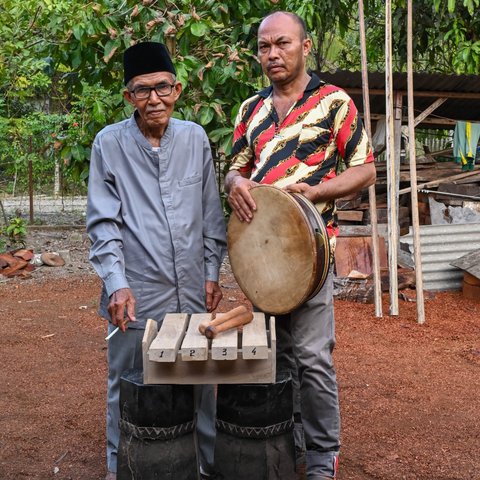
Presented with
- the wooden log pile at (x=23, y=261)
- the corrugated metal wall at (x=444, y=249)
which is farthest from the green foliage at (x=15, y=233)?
the corrugated metal wall at (x=444, y=249)

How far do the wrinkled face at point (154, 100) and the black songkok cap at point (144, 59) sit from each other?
0.02m

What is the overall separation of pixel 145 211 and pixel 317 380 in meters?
1.06

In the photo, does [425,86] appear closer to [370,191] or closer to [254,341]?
[370,191]

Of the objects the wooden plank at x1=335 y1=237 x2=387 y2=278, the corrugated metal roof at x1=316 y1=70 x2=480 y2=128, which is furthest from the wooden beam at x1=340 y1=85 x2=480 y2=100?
the wooden plank at x1=335 y1=237 x2=387 y2=278

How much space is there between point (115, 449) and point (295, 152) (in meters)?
1.56

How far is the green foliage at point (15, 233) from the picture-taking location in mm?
10625

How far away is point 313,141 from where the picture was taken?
3.36 m

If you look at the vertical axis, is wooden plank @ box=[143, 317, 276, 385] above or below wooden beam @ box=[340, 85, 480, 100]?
below

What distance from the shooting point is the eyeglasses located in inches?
126

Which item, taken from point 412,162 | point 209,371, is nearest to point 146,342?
point 209,371

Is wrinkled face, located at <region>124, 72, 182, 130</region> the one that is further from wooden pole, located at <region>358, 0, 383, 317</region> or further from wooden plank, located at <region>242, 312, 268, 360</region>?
wooden pole, located at <region>358, 0, 383, 317</region>

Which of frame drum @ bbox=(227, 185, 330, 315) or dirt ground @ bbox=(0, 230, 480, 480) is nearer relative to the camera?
frame drum @ bbox=(227, 185, 330, 315)

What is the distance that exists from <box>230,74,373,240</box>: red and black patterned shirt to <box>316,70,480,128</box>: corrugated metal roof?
5.33 metres

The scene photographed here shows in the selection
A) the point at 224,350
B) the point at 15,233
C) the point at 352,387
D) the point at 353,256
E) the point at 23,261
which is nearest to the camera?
the point at 224,350
